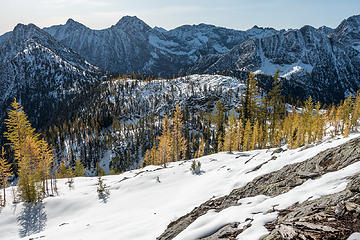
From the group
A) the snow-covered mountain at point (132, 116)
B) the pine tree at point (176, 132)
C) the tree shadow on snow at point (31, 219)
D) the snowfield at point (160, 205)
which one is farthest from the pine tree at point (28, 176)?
the snow-covered mountain at point (132, 116)

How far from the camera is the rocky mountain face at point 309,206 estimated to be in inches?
234

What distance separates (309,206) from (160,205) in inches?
584

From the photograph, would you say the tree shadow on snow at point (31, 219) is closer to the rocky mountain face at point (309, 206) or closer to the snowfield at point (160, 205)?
the snowfield at point (160, 205)

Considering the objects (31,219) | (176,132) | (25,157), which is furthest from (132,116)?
(31,219)

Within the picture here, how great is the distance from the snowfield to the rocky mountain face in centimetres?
56

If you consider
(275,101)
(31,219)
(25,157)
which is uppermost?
(275,101)

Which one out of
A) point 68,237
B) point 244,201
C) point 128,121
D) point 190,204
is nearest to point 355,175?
point 244,201

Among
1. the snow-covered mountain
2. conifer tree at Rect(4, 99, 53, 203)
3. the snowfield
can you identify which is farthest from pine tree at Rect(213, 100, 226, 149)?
conifer tree at Rect(4, 99, 53, 203)

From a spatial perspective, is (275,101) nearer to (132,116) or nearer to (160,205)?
(160,205)

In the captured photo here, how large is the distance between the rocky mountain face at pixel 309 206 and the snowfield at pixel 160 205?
556 mm

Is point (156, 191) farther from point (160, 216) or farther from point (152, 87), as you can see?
point (152, 87)

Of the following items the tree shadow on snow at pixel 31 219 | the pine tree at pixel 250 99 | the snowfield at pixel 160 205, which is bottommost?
the tree shadow on snow at pixel 31 219

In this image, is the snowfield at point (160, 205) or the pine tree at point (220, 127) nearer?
the snowfield at point (160, 205)

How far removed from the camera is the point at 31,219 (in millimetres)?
26297
